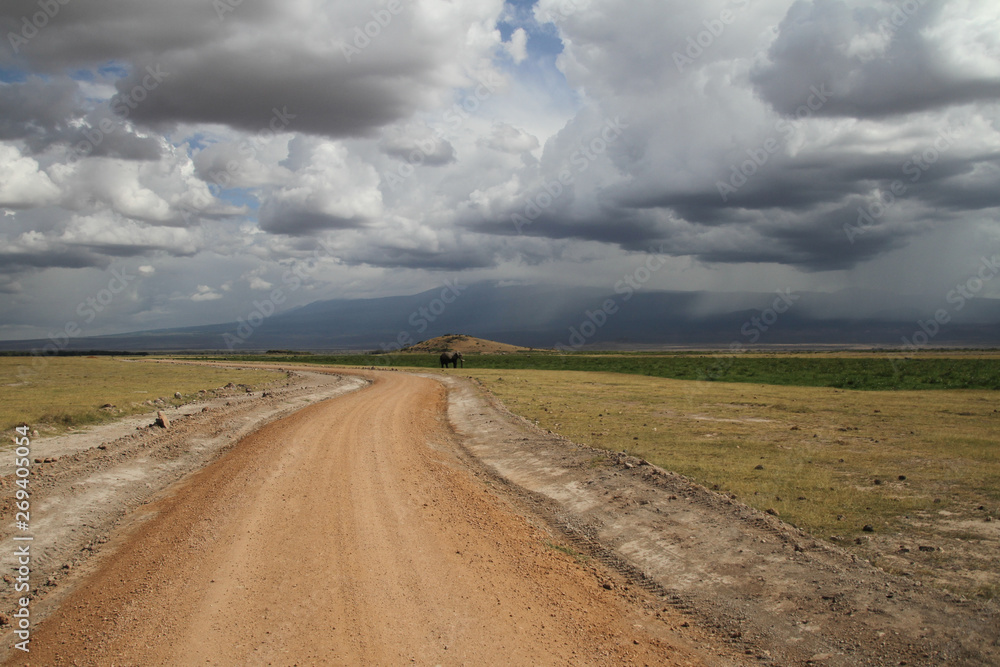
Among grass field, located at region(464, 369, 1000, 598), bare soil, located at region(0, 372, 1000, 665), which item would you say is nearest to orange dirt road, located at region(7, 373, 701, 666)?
bare soil, located at region(0, 372, 1000, 665)

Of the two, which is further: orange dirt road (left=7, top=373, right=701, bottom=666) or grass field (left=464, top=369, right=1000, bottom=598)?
grass field (left=464, top=369, right=1000, bottom=598)

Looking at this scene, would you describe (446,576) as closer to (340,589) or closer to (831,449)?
(340,589)

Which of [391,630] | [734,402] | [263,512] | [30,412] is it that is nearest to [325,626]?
[391,630]

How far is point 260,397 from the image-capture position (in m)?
32.6

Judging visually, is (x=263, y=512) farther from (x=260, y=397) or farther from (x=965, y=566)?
(x=260, y=397)

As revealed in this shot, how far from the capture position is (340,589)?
24.0ft

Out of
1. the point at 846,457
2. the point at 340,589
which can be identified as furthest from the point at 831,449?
the point at 340,589

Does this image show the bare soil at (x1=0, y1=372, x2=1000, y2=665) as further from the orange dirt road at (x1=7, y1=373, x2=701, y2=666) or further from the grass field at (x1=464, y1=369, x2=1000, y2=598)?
the grass field at (x1=464, y1=369, x2=1000, y2=598)

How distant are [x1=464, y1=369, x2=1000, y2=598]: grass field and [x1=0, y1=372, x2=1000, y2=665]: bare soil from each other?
136 cm

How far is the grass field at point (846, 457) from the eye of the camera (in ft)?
30.0

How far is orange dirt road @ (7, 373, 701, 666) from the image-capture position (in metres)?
6.05

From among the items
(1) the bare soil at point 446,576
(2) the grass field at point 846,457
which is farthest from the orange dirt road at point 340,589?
(2) the grass field at point 846,457

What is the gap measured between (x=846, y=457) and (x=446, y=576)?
1309 centimetres

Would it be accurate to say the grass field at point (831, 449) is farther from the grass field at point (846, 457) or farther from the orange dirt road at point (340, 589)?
the orange dirt road at point (340, 589)
